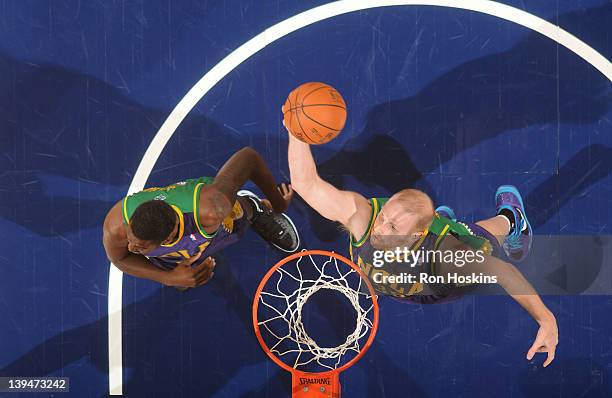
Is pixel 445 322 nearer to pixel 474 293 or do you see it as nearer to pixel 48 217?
pixel 474 293

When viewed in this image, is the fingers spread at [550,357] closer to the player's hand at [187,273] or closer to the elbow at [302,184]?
the elbow at [302,184]

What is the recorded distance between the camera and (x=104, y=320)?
5.40 m

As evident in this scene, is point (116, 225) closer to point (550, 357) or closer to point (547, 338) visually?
point (547, 338)

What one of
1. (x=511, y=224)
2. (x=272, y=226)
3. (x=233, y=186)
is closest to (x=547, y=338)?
(x=511, y=224)

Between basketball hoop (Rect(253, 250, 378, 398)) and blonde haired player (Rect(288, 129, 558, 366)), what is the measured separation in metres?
0.21

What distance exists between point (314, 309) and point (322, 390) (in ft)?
2.21

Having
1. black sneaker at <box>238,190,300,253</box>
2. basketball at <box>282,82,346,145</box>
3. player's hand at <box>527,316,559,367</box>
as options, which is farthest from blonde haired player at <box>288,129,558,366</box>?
black sneaker at <box>238,190,300,253</box>

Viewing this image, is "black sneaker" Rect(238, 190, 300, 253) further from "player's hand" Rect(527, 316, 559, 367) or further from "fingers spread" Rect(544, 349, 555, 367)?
"fingers spread" Rect(544, 349, 555, 367)

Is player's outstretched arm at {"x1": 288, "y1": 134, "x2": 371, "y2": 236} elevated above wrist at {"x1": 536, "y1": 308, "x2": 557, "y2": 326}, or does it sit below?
above

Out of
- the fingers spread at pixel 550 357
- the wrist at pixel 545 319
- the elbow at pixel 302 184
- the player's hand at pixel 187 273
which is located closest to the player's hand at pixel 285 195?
the elbow at pixel 302 184

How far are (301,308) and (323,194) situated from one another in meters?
1.09

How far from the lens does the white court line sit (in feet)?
17.2

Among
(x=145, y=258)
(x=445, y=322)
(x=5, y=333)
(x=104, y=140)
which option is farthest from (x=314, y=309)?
(x=5, y=333)

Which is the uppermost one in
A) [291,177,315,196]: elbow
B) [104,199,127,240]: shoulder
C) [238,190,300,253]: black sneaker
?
[291,177,315,196]: elbow
